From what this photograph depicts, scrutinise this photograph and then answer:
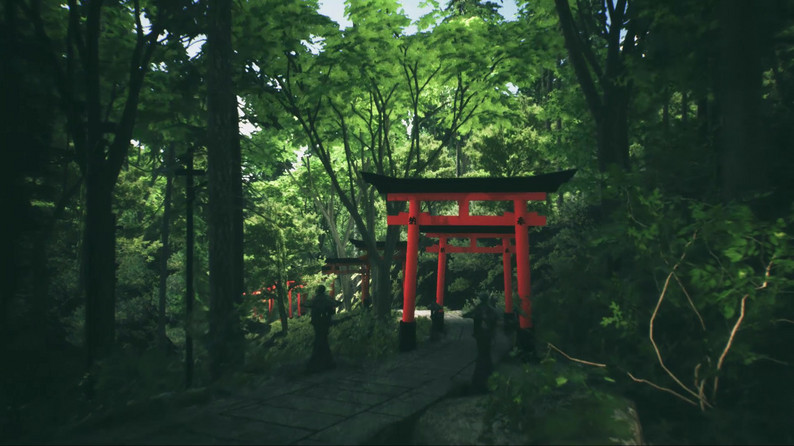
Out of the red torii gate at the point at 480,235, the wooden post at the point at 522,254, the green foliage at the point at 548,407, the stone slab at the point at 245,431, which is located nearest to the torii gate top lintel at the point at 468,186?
the wooden post at the point at 522,254

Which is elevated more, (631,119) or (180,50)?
(180,50)

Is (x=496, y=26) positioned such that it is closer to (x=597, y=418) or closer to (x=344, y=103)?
(x=344, y=103)

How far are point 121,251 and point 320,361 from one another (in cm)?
1839

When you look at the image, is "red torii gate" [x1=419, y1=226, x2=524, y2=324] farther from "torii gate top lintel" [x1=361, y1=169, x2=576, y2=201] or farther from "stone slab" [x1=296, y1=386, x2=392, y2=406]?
"stone slab" [x1=296, y1=386, x2=392, y2=406]

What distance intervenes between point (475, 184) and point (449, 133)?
4571 millimetres

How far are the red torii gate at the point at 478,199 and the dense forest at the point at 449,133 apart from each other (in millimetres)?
817

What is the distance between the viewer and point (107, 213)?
8766mm

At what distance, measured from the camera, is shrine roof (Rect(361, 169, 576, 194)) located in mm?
10141

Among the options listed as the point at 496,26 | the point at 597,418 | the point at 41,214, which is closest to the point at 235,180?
the point at 41,214

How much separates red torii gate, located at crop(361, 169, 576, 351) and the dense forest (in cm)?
82

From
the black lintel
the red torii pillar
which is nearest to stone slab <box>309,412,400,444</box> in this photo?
the red torii pillar

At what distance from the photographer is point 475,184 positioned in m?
10.5

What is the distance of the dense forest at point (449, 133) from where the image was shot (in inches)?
230

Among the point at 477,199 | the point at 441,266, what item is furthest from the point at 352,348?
the point at 441,266
